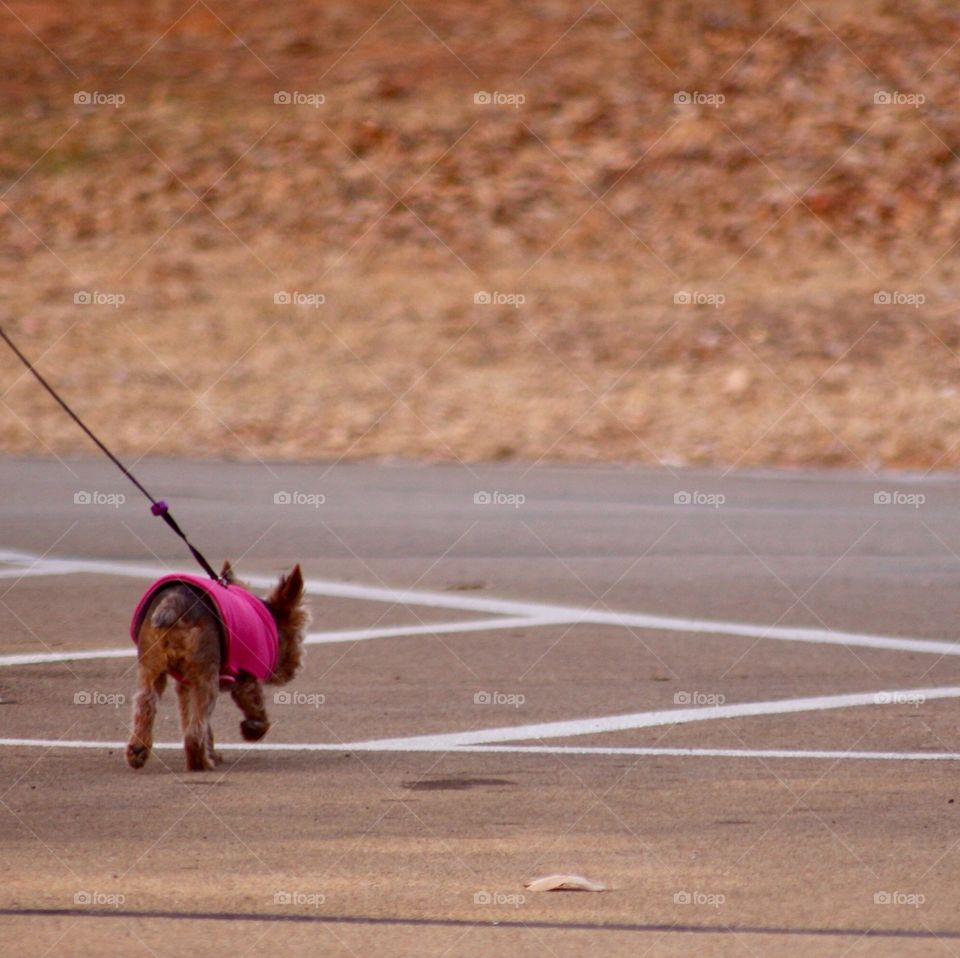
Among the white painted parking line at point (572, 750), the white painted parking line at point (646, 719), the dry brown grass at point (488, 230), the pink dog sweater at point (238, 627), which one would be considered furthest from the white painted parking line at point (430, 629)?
the dry brown grass at point (488, 230)

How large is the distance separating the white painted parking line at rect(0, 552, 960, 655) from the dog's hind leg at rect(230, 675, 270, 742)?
4211 mm

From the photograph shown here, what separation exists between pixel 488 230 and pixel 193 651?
3206cm

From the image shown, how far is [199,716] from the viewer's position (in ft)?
27.2

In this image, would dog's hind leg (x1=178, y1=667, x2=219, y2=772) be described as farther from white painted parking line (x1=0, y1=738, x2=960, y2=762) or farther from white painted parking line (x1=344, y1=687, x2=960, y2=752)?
white painted parking line (x1=344, y1=687, x2=960, y2=752)

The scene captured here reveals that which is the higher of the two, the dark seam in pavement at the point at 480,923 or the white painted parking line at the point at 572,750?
the white painted parking line at the point at 572,750

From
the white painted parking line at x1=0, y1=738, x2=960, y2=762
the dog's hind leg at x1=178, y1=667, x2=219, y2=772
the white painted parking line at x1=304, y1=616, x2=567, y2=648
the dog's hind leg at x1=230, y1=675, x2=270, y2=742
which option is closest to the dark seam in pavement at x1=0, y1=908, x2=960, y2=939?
the dog's hind leg at x1=178, y1=667, x2=219, y2=772

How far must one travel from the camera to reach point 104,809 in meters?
7.66

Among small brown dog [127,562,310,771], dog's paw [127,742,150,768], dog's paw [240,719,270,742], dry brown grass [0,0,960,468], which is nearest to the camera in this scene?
small brown dog [127,562,310,771]

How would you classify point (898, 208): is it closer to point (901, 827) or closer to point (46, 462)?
point (46, 462)

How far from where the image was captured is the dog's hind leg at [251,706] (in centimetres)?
873

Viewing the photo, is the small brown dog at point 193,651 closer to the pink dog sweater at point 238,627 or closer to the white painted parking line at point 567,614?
the pink dog sweater at point 238,627

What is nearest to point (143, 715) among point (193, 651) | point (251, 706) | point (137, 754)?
point (137, 754)

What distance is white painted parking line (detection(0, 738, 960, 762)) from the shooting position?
8758 millimetres

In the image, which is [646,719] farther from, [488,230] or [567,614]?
[488,230]
